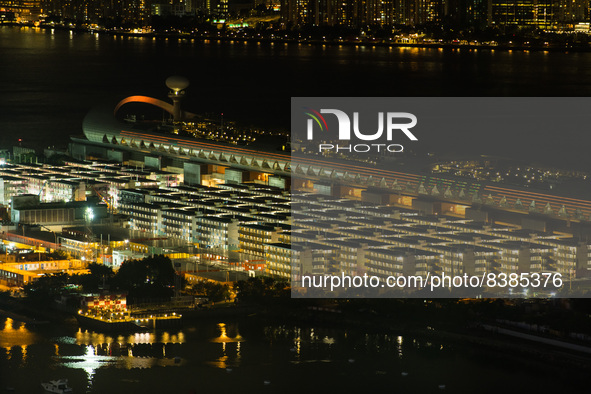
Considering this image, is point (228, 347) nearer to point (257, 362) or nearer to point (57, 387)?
point (257, 362)

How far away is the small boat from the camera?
6219 millimetres

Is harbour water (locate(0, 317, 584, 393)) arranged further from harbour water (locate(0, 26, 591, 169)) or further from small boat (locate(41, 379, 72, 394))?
harbour water (locate(0, 26, 591, 169))

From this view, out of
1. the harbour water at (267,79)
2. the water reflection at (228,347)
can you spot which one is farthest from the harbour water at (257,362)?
the harbour water at (267,79)

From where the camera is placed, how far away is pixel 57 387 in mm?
6227

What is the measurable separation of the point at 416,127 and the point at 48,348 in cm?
907

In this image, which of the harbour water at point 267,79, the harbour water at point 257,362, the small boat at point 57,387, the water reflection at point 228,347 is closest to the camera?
the small boat at point 57,387

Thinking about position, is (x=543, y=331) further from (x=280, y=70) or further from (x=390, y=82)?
(x=280, y=70)

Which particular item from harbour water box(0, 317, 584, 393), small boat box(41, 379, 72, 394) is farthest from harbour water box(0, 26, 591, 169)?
small boat box(41, 379, 72, 394)

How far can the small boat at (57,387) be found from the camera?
20.4 ft

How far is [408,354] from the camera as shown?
688 cm

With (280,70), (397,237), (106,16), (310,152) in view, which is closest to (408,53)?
(280,70)

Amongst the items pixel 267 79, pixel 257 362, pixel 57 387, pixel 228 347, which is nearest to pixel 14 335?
pixel 57 387

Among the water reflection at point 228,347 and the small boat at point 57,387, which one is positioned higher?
the small boat at point 57,387

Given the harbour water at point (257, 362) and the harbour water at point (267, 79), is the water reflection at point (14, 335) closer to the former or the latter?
the harbour water at point (257, 362)
